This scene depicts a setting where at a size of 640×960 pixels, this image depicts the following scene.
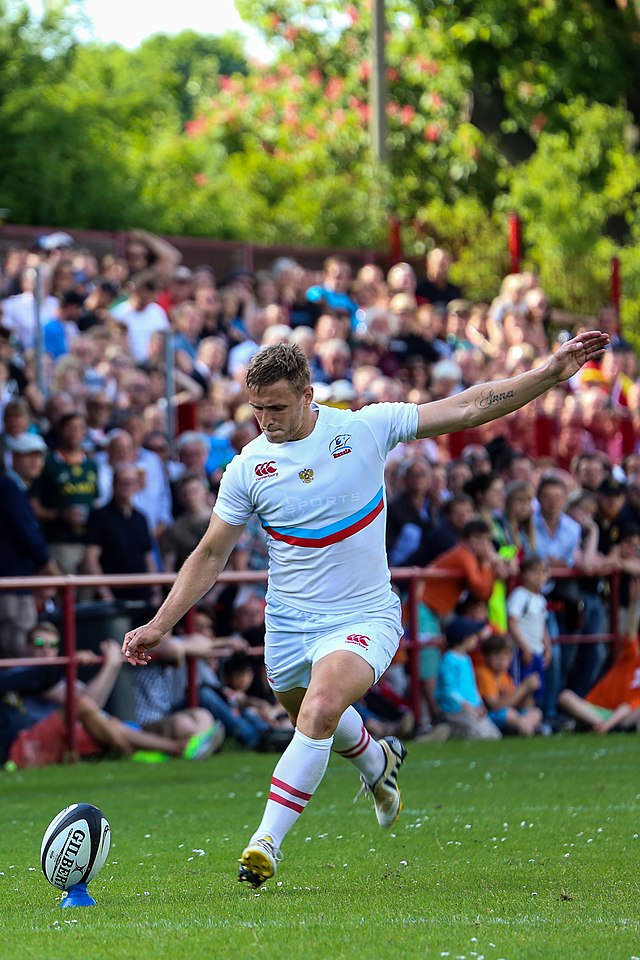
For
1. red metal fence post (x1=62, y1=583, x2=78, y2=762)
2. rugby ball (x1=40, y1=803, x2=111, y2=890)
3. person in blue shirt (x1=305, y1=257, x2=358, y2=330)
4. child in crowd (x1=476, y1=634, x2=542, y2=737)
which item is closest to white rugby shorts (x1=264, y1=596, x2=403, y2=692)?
rugby ball (x1=40, y1=803, x2=111, y2=890)

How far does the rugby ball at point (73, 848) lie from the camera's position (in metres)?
7.08

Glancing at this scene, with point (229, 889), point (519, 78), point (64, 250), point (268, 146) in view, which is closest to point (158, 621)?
point (229, 889)

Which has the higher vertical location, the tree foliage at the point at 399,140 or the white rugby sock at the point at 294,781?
the tree foliage at the point at 399,140

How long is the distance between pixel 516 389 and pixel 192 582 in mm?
1593

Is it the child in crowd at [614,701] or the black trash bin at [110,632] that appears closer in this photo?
the black trash bin at [110,632]

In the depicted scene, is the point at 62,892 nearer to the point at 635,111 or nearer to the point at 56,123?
the point at 56,123

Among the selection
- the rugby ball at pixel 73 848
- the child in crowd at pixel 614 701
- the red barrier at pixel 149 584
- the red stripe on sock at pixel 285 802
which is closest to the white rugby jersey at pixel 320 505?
the red stripe on sock at pixel 285 802

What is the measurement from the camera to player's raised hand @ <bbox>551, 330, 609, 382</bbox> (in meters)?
7.74

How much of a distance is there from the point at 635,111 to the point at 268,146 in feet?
29.6

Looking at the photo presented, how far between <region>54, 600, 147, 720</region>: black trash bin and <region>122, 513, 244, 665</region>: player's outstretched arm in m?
6.21

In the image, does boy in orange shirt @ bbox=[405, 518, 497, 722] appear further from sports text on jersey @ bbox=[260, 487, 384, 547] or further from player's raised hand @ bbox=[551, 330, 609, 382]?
player's raised hand @ bbox=[551, 330, 609, 382]

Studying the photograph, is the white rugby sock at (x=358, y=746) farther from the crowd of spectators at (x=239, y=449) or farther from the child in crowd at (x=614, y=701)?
the child in crowd at (x=614, y=701)

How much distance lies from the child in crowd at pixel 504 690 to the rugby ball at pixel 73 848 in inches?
350

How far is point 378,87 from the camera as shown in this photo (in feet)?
103
